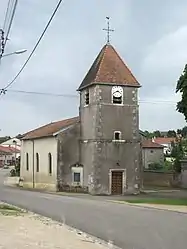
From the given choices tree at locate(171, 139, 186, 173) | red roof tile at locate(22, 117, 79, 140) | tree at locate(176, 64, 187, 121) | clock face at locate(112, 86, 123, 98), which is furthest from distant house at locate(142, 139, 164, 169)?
tree at locate(176, 64, 187, 121)

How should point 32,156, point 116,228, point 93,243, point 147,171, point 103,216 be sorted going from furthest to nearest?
1. point 147,171
2. point 32,156
3. point 103,216
4. point 116,228
5. point 93,243

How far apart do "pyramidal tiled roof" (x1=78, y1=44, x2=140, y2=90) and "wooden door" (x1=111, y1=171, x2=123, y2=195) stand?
28.7 ft

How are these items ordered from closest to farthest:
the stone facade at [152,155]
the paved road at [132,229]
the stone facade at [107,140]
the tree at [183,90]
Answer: the paved road at [132,229] < the tree at [183,90] < the stone facade at [107,140] < the stone facade at [152,155]

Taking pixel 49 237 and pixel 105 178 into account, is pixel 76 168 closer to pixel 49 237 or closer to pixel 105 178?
pixel 105 178

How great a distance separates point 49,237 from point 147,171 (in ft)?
169

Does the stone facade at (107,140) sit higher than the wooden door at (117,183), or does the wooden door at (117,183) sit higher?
the stone facade at (107,140)

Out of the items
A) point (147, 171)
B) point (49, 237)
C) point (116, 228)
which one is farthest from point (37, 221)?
point (147, 171)

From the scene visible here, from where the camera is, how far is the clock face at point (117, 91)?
50.4 m

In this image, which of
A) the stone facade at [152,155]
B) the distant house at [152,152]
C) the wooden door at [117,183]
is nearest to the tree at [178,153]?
the wooden door at [117,183]

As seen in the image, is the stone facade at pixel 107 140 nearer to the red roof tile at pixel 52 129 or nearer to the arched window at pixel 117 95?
the arched window at pixel 117 95

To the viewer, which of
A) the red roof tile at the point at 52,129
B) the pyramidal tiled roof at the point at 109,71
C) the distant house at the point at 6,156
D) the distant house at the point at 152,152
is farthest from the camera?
the distant house at the point at 6,156

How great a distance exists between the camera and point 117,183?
50.1 meters

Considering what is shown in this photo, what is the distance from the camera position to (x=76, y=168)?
2032 inches

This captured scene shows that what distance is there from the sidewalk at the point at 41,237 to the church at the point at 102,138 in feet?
98.3
